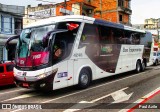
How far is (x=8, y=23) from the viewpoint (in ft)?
98.4

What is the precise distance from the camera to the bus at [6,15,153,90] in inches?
432

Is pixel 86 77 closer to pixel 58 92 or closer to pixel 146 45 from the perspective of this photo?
pixel 58 92

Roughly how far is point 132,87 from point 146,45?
9329 millimetres

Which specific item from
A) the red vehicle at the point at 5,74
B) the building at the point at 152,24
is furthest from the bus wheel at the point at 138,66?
the building at the point at 152,24

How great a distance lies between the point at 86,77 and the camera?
13305 mm

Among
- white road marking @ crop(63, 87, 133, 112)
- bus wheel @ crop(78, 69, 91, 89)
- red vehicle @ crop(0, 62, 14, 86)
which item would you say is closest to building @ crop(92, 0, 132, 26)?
red vehicle @ crop(0, 62, 14, 86)

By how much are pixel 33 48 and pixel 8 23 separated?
2011cm

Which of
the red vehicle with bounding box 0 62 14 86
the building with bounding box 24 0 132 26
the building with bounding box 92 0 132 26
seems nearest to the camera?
the red vehicle with bounding box 0 62 14 86

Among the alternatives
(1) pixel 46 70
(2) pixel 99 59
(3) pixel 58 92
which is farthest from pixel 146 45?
(1) pixel 46 70

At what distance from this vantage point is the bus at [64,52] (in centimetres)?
1096

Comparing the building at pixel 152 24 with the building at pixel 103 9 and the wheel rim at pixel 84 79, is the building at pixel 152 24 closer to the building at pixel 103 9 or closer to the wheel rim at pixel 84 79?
the building at pixel 103 9

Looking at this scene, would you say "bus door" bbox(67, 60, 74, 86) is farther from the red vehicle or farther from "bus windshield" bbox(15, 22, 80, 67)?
the red vehicle

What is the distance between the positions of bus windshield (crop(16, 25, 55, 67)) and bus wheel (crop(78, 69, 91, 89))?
2.66 meters

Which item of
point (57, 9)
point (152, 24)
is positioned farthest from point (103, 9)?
point (152, 24)
